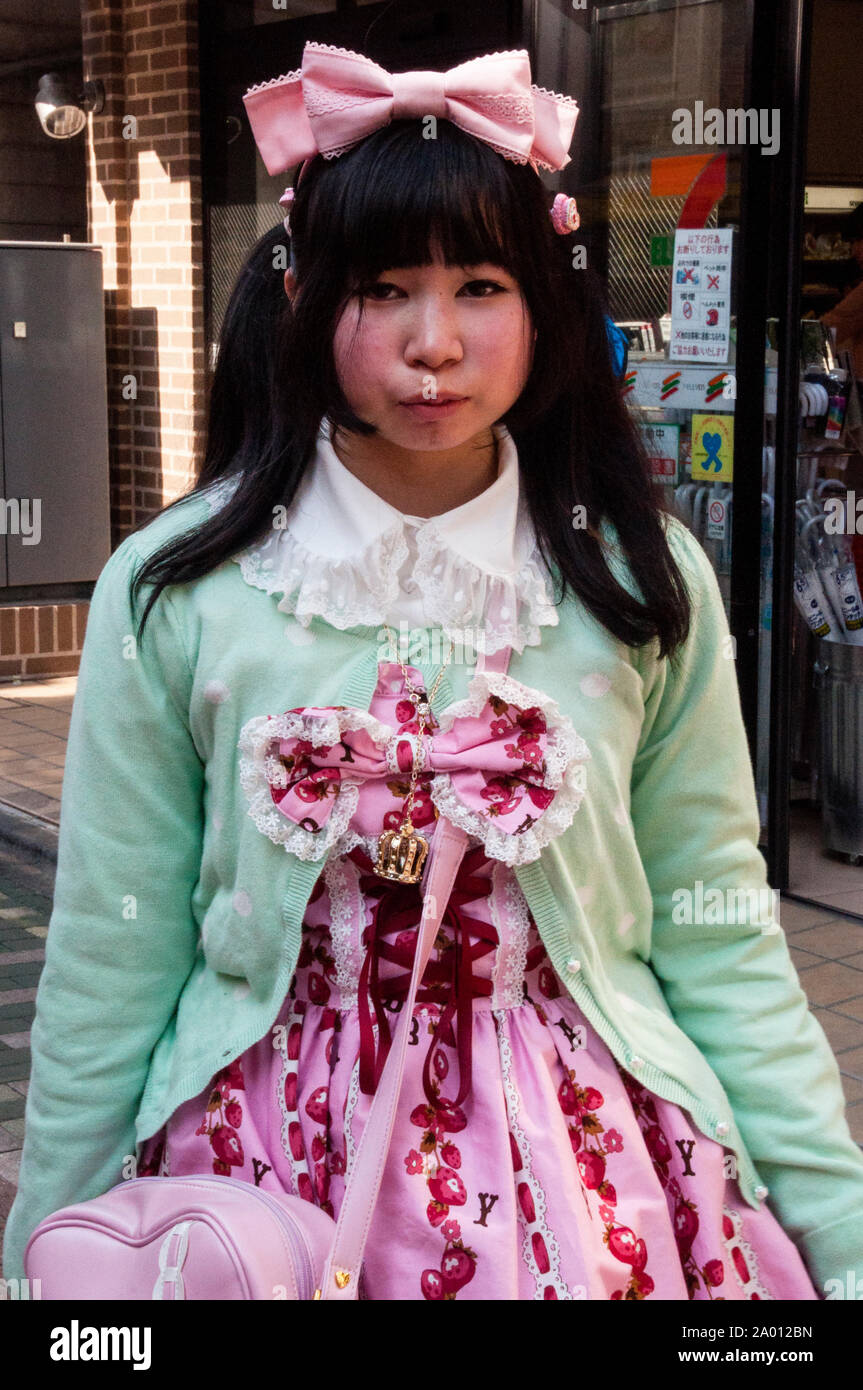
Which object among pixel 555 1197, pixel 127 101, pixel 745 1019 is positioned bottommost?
pixel 555 1197

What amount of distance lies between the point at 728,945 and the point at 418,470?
1.83 ft

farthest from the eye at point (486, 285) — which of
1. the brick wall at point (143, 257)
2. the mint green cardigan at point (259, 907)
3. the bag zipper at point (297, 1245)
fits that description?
the brick wall at point (143, 257)

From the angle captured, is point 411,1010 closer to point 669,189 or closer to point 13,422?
point 669,189

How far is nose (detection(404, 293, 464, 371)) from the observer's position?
151cm

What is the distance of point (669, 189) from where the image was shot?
17.1 feet

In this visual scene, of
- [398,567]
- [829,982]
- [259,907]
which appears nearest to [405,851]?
[259,907]

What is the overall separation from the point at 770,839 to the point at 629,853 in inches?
144

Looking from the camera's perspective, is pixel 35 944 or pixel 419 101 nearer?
pixel 419 101

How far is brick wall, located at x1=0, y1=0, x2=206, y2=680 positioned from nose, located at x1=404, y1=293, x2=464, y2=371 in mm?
6390

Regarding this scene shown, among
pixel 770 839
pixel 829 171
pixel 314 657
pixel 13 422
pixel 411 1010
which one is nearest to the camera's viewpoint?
pixel 411 1010

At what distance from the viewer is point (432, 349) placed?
1.51m

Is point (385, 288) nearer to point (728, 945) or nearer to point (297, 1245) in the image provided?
point (728, 945)

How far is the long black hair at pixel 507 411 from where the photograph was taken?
5.00 feet

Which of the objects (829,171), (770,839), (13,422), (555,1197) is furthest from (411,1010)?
(13,422)
